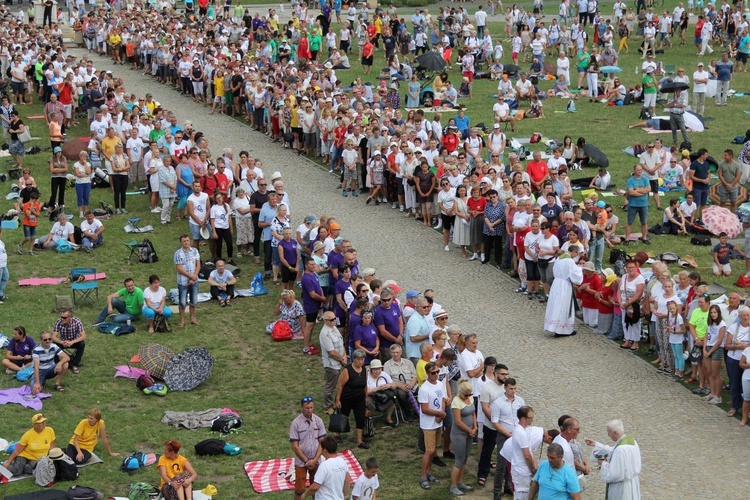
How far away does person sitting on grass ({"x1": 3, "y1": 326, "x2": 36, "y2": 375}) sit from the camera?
55.7 ft

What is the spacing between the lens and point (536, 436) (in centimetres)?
1256

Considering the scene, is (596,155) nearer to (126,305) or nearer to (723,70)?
(723,70)

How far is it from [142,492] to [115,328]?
19.7 feet

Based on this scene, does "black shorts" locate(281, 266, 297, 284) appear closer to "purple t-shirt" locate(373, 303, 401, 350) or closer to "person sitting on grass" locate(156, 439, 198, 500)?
"purple t-shirt" locate(373, 303, 401, 350)

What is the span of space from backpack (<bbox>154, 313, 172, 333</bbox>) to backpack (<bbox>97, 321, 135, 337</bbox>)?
0.41 m

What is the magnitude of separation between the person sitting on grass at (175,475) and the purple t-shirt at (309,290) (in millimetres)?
4984

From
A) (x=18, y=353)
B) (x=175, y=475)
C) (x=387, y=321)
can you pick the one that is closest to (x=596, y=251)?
(x=387, y=321)

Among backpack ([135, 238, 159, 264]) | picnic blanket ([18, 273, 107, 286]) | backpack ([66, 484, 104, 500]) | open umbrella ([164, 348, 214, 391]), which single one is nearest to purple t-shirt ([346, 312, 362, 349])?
open umbrella ([164, 348, 214, 391])

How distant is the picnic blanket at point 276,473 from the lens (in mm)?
13820

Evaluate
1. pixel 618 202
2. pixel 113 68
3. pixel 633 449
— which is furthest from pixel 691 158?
pixel 113 68

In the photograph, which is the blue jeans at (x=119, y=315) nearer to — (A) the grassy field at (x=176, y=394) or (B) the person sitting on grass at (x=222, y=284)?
(A) the grassy field at (x=176, y=394)

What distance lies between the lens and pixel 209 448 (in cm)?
1461

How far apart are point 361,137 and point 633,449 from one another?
1520cm

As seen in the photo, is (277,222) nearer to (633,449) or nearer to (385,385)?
(385,385)
